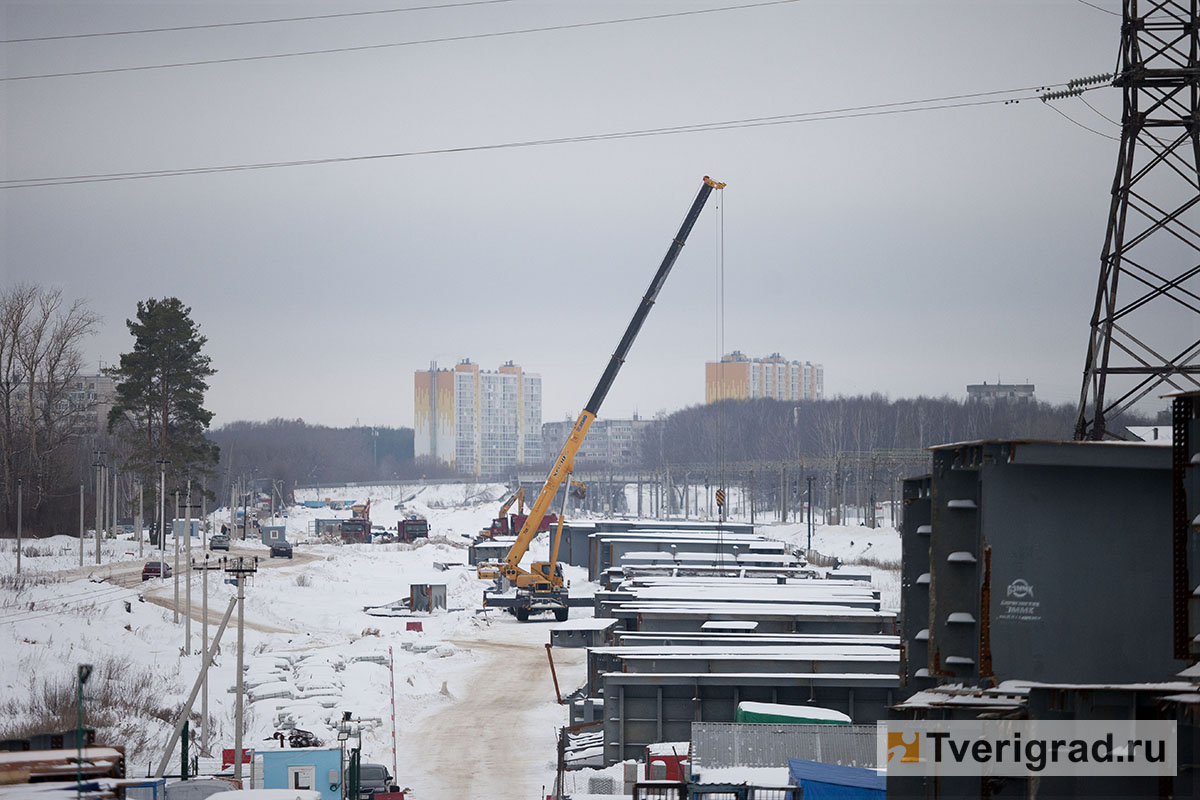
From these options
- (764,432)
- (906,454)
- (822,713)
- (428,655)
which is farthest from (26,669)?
(764,432)

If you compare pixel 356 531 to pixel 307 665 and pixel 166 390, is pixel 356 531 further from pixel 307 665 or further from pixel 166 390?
pixel 307 665

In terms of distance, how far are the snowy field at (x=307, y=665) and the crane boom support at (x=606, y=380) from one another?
3.71 m

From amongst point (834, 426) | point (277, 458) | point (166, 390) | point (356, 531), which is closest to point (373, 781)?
point (166, 390)

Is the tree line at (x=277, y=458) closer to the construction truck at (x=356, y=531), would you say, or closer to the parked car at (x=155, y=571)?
the construction truck at (x=356, y=531)

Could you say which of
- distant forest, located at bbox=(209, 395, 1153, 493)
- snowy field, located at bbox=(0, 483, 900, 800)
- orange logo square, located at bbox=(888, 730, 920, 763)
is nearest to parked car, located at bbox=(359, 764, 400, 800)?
snowy field, located at bbox=(0, 483, 900, 800)

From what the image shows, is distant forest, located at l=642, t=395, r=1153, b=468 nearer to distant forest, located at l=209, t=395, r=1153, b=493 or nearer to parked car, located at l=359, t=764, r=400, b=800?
distant forest, located at l=209, t=395, r=1153, b=493

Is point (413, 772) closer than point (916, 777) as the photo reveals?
No

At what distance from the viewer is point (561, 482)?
4803 centimetres

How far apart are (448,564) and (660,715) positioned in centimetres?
5235

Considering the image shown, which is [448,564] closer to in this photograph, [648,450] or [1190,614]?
[1190,614]

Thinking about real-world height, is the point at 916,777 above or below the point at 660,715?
above

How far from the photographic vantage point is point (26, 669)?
1210 inches

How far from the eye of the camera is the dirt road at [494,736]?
22.0m

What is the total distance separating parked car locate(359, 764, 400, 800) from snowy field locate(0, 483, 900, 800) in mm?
721
